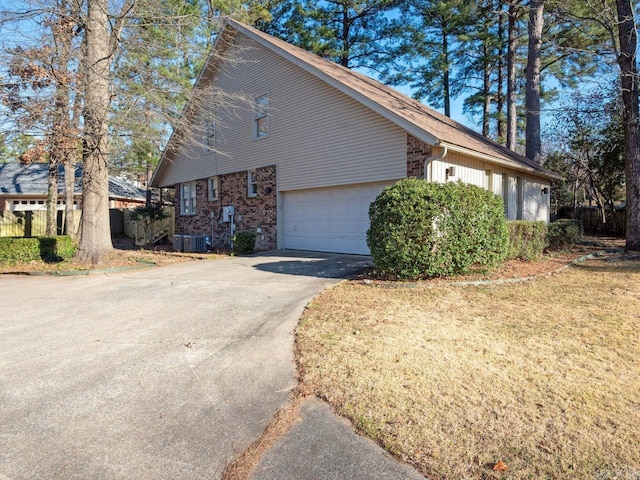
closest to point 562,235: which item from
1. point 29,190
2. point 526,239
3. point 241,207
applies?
point 526,239

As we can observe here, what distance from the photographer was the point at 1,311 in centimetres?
582

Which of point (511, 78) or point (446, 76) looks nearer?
point (511, 78)

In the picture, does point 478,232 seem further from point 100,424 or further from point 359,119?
point 100,424

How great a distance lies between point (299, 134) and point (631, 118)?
10.0 metres

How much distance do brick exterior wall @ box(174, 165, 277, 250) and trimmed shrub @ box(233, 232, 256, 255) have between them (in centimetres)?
91

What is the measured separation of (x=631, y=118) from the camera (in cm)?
1148

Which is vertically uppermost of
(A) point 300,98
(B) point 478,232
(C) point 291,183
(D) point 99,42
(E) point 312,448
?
(D) point 99,42

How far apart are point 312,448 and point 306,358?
136 cm

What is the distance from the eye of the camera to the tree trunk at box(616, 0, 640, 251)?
37.9 ft

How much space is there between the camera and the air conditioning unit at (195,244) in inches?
583

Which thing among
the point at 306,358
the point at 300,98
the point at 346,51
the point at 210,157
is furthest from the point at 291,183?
the point at 346,51

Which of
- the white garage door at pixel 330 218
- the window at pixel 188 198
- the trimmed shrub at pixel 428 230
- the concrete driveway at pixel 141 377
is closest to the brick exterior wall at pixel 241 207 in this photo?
the window at pixel 188 198

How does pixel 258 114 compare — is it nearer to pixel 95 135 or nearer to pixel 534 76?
pixel 95 135

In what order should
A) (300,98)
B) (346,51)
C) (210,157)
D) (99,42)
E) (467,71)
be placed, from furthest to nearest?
(467,71)
(346,51)
(210,157)
(300,98)
(99,42)
